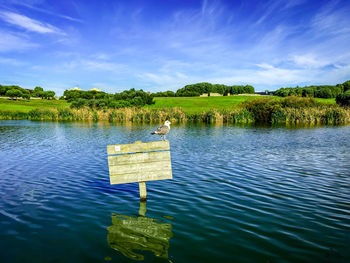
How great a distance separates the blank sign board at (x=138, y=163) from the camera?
8188 mm

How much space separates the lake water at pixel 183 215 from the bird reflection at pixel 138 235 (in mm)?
24

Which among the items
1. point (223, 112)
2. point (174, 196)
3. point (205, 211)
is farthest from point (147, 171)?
point (223, 112)

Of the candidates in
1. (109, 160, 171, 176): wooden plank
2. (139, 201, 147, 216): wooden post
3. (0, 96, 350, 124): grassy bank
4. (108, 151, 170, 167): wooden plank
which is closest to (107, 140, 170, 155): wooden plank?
(108, 151, 170, 167): wooden plank

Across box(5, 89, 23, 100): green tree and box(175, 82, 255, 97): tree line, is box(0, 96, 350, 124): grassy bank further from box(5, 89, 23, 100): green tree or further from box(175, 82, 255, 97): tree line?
box(175, 82, 255, 97): tree line

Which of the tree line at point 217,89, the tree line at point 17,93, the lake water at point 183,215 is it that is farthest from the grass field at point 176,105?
the tree line at point 217,89

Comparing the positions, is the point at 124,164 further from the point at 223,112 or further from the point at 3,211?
the point at 223,112

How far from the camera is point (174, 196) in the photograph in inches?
361

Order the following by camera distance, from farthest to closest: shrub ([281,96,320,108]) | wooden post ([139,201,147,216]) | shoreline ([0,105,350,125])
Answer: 1. shrub ([281,96,320,108])
2. shoreline ([0,105,350,125])
3. wooden post ([139,201,147,216])

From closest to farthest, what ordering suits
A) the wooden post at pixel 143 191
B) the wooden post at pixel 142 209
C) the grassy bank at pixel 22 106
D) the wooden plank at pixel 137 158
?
the wooden post at pixel 142 209 < the wooden plank at pixel 137 158 < the wooden post at pixel 143 191 < the grassy bank at pixel 22 106

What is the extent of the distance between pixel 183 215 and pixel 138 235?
1712 mm

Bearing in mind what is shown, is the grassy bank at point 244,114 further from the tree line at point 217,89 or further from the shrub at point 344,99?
the tree line at point 217,89

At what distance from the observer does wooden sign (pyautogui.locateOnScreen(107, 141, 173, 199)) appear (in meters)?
8.19

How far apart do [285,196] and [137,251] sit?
20.0 feet

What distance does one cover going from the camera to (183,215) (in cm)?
747
